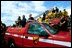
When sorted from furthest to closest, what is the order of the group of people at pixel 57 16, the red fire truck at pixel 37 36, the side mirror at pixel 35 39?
the group of people at pixel 57 16 < the side mirror at pixel 35 39 < the red fire truck at pixel 37 36

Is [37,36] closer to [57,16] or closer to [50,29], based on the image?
[50,29]

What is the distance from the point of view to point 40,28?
353 inches

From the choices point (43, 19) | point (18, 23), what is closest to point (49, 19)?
point (43, 19)

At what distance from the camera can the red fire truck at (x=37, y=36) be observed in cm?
866

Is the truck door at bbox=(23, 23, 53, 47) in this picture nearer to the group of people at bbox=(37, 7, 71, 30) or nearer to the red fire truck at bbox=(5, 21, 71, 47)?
the red fire truck at bbox=(5, 21, 71, 47)

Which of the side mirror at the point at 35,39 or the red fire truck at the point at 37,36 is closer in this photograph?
the red fire truck at the point at 37,36

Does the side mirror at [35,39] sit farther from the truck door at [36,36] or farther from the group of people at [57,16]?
the group of people at [57,16]

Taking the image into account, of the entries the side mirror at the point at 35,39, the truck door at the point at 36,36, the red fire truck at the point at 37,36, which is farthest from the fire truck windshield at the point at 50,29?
the side mirror at the point at 35,39

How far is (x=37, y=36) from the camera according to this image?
899 centimetres

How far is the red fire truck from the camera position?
8.66m

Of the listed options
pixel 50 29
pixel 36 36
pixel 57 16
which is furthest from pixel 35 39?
pixel 57 16

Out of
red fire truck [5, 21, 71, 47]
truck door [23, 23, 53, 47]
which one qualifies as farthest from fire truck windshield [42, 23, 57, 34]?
truck door [23, 23, 53, 47]

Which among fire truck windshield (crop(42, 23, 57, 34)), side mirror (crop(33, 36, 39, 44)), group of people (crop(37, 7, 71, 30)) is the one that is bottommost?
side mirror (crop(33, 36, 39, 44))

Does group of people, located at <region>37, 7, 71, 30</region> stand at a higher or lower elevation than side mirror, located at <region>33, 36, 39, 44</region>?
higher
